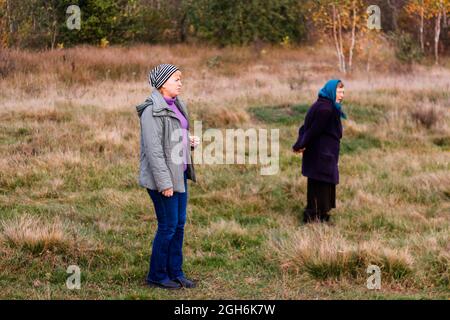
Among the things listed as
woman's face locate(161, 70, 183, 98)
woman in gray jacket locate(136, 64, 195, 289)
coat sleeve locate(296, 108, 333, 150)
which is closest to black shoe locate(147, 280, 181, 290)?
woman in gray jacket locate(136, 64, 195, 289)

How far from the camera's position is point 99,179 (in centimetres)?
938

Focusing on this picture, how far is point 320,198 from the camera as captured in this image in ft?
26.4

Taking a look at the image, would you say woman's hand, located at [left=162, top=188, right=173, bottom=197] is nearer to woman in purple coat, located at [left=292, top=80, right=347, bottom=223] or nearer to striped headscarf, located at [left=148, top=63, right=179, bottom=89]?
striped headscarf, located at [left=148, top=63, right=179, bottom=89]

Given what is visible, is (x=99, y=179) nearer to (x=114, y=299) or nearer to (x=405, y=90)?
(x=114, y=299)

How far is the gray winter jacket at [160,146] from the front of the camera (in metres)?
5.32

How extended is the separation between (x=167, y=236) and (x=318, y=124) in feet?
9.45

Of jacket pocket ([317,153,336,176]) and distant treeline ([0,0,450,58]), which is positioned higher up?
distant treeline ([0,0,450,58])

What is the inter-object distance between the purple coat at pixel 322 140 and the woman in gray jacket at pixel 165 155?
2531 millimetres

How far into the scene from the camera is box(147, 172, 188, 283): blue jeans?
5484mm

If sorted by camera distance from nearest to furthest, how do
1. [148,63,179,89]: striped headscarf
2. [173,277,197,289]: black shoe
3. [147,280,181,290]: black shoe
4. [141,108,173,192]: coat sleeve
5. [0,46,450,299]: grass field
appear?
[141,108,173,192]: coat sleeve → [148,63,179,89]: striped headscarf → [147,280,181,290]: black shoe → [173,277,197,289]: black shoe → [0,46,450,299]: grass field

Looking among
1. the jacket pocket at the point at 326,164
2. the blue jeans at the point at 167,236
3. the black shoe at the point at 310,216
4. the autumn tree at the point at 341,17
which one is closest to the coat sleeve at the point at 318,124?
the jacket pocket at the point at 326,164

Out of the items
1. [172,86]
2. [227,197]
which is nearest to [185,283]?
[172,86]

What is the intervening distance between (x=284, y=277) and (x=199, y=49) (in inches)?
865

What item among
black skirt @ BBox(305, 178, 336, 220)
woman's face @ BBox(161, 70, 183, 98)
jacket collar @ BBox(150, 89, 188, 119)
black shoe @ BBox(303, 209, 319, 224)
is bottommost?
black shoe @ BBox(303, 209, 319, 224)
